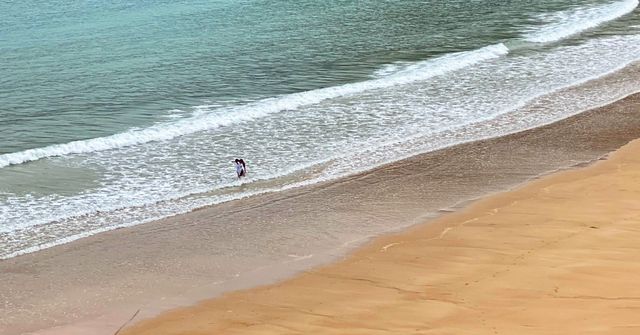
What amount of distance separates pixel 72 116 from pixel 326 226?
9534 millimetres

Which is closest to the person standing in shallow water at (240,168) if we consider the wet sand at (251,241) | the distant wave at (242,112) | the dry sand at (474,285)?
the wet sand at (251,241)

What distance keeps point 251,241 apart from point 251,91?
10.4 meters

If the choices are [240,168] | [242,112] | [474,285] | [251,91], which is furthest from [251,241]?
[251,91]

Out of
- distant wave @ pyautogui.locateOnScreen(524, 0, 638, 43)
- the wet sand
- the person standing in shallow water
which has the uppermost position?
the person standing in shallow water

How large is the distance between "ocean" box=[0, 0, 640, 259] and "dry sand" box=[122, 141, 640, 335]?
12.1 ft

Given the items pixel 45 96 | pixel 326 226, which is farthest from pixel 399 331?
pixel 45 96

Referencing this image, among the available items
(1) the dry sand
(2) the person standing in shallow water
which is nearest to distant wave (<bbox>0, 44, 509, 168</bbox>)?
(2) the person standing in shallow water

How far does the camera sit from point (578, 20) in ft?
104

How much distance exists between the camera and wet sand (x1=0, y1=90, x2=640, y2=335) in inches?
409

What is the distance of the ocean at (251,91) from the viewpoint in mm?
15227

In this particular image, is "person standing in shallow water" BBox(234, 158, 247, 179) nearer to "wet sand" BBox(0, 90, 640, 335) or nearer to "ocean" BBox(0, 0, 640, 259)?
"ocean" BBox(0, 0, 640, 259)

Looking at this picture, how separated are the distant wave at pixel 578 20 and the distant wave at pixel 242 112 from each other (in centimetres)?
323

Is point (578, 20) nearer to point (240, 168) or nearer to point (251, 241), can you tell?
point (240, 168)

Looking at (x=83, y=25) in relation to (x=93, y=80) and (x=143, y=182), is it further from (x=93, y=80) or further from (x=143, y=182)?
(x=143, y=182)
